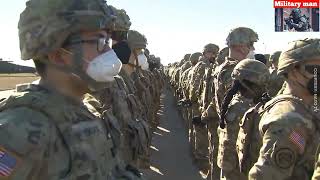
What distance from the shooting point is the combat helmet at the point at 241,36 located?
23.2 ft

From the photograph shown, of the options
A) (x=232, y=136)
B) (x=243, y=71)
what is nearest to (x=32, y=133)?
(x=243, y=71)

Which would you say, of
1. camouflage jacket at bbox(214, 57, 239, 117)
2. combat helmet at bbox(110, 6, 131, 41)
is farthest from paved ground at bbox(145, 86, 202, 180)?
combat helmet at bbox(110, 6, 131, 41)

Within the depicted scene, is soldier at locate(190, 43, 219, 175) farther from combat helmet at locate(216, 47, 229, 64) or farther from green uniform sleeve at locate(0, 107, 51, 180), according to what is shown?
green uniform sleeve at locate(0, 107, 51, 180)

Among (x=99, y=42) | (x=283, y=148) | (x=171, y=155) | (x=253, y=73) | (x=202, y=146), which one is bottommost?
(x=171, y=155)

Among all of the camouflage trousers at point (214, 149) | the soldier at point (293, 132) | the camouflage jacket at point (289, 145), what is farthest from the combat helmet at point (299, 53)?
the camouflage trousers at point (214, 149)

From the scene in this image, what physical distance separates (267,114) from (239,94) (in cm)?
218

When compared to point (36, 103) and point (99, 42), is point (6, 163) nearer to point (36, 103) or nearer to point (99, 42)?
point (36, 103)

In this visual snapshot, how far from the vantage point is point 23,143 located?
204 centimetres

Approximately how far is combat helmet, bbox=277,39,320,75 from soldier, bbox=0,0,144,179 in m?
1.45

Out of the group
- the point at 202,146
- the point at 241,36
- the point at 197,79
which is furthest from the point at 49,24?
the point at 197,79

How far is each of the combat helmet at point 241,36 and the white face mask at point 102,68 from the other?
4892 mm

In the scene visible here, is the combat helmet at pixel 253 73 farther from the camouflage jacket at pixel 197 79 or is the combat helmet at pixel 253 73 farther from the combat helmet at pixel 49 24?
the camouflage jacket at pixel 197 79

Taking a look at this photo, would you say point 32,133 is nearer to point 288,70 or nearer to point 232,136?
point 288,70

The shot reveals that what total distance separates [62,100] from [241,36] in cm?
511
